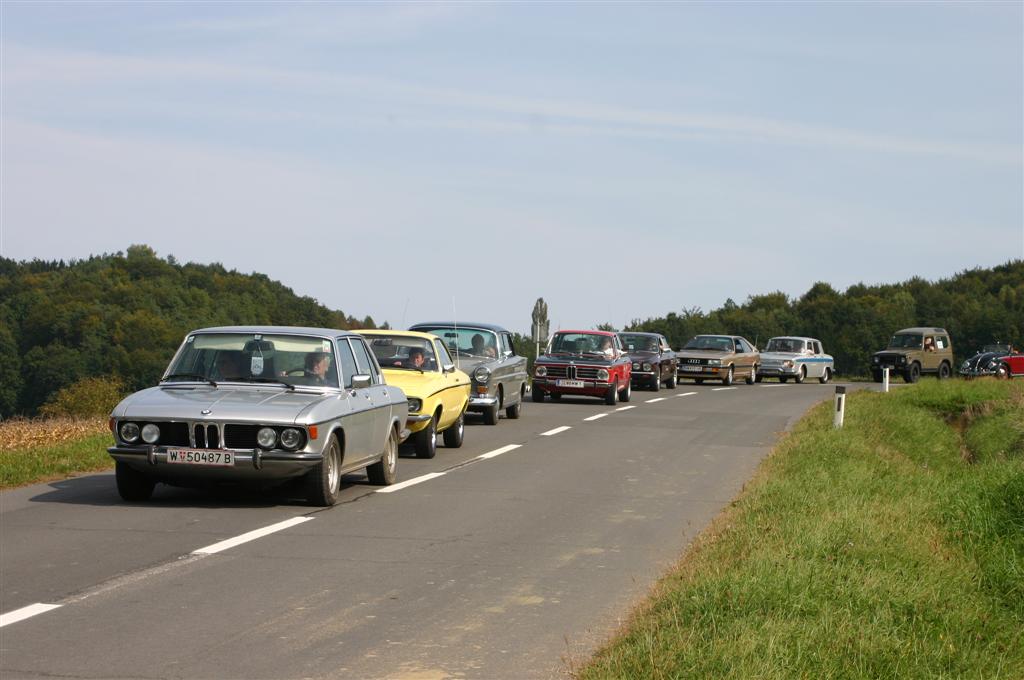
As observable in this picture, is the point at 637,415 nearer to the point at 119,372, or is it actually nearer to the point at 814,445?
the point at 814,445

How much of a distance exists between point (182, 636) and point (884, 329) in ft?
376

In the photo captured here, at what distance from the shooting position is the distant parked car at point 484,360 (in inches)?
894

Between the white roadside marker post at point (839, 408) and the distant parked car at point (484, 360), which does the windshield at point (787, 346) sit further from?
the distant parked car at point (484, 360)

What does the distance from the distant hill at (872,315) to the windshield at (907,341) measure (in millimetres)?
29543

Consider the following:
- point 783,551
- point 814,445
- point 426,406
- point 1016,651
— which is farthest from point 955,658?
point 814,445

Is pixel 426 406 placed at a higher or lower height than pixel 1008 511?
higher

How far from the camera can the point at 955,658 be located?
23.1 ft

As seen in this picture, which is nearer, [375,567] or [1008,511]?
[375,567]

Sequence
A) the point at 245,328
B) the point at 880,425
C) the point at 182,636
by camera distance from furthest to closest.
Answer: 1. the point at 880,425
2. the point at 245,328
3. the point at 182,636

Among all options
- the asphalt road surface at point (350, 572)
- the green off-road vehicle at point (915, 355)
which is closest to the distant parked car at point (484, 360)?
the asphalt road surface at point (350, 572)

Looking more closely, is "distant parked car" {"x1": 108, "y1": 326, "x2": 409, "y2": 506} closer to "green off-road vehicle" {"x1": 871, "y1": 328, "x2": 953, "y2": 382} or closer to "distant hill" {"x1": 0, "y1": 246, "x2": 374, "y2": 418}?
"green off-road vehicle" {"x1": 871, "y1": 328, "x2": 953, "y2": 382}

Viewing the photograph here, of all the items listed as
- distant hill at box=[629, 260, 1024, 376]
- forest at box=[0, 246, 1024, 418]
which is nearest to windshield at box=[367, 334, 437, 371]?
forest at box=[0, 246, 1024, 418]

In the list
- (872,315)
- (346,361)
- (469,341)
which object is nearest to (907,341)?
(469,341)

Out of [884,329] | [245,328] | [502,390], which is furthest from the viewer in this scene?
[884,329]
